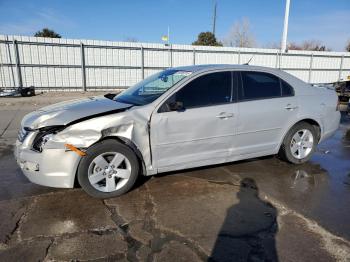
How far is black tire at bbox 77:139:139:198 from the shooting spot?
11.3 feet

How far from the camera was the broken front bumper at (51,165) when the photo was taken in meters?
3.34

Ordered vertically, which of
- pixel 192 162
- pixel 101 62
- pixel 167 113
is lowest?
pixel 192 162

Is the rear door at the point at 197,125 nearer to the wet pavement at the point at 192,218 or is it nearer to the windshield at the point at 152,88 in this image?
the windshield at the point at 152,88

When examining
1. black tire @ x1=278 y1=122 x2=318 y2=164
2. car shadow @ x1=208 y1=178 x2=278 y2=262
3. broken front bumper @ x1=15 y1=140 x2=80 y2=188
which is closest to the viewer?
car shadow @ x1=208 y1=178 x2=278 y2=262

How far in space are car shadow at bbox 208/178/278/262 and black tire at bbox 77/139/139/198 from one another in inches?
50.6

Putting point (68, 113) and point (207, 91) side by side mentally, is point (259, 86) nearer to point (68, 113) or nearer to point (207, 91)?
point (207, 91)

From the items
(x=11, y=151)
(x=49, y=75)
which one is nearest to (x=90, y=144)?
(x=11, y=151)

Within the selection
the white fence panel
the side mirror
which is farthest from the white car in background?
the white fence panel

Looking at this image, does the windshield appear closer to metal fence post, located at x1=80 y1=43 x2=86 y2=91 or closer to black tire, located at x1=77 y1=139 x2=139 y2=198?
black tire, located at x1=77 y1=139 x2=139 y2=198

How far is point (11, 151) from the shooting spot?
18.6 feet

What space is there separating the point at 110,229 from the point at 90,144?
3.36 feet

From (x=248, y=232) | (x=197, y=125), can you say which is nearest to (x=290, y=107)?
(x=197, y=125)

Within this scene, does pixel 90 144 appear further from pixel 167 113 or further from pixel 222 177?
pixel 222 177

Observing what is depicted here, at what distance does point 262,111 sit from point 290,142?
0.88 m
